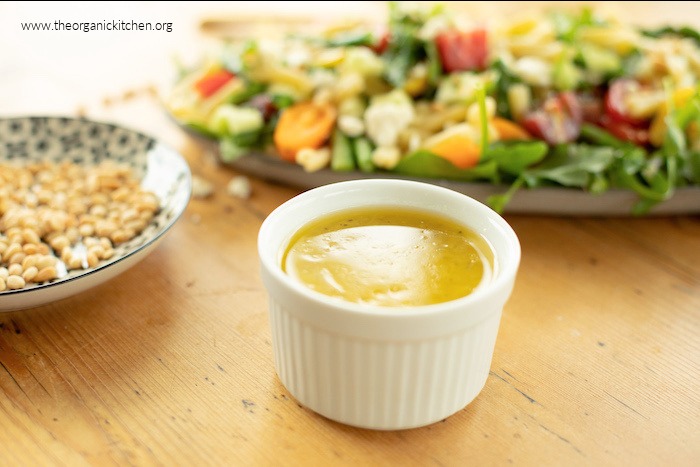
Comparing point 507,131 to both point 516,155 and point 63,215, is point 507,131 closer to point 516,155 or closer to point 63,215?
point 516,155

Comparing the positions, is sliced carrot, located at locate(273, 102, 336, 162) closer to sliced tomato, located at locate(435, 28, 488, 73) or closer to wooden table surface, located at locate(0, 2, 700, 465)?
wooden table surface, located at locate(0, 2, 700, 465)

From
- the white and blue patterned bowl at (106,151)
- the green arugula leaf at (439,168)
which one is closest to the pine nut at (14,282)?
the white and blue patterned bowl at (106,151)

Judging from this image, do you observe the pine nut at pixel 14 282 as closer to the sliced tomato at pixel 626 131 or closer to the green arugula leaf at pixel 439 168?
the green arugula leaf at pixel 439 168

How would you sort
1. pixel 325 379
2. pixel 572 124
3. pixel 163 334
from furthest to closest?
pixel 572 124 < pixel 163 334 < pixel 325 379

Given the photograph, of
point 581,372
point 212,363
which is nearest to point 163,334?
point 212,363

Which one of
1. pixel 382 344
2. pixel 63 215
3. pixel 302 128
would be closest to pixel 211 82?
pixel 302 128

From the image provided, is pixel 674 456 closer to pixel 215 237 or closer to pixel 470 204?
pixel 470 204
